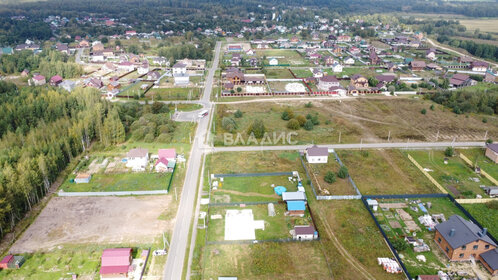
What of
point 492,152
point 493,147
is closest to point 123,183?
point 492,152

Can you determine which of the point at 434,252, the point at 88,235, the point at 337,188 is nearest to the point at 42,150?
the point at 88,235

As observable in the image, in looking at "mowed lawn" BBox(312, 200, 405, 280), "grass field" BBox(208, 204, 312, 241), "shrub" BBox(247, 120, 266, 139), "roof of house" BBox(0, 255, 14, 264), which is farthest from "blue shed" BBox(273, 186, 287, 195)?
"roof of house" BBox(0, 255, 14, 264)

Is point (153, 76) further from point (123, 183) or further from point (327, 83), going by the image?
point (123, 183)

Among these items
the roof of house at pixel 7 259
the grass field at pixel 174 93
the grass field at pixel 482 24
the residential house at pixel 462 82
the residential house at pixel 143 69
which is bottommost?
the roof of house at pixel 7 259

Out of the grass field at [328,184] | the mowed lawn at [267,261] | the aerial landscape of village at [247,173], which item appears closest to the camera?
the mowed lawn at [267,261]

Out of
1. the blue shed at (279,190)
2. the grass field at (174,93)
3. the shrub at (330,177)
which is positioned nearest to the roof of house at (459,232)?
the shrub at (330,177)

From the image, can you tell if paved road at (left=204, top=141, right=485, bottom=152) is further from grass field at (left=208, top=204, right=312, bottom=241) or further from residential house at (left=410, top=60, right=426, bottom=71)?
residential house at (left=410, top=60, right=426, bottom=71)

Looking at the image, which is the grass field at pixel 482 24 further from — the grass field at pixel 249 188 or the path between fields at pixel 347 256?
the path between fields at pixel 347 256
